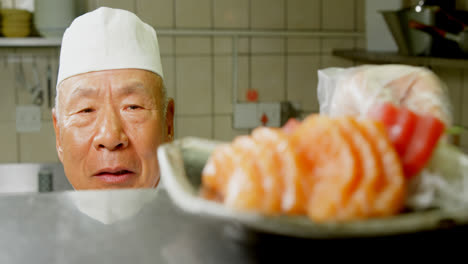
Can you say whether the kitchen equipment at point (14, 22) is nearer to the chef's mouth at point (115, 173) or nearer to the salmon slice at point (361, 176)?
the chef's mouth at point (115, 173)

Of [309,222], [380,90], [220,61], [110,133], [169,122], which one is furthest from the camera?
[220,61]

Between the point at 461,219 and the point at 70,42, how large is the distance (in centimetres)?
79

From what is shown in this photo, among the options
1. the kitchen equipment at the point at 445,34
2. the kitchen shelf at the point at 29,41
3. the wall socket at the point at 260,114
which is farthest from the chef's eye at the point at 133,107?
the wall socket at the point at 260,114

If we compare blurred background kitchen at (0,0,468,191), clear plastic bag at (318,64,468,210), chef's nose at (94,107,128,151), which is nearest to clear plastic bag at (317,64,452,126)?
clear plastic bag at (318,64,468,210)

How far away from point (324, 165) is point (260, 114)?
1.90 m

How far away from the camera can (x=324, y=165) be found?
28cm

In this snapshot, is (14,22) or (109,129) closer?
(109,129)

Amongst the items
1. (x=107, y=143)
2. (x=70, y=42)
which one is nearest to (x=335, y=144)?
(x=107, y=143)

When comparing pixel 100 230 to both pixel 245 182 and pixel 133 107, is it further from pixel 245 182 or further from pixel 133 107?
pixel 133 107

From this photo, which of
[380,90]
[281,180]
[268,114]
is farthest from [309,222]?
[268,114]

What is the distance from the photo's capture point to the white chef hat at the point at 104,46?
0.90 m

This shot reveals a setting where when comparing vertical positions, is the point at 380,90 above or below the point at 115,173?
above

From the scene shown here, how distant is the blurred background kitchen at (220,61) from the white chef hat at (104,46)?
1.08 metres

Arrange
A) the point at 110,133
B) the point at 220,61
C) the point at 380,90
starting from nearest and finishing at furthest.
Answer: the point at 380,90 < the point at 110,133 < the point at 220,61
